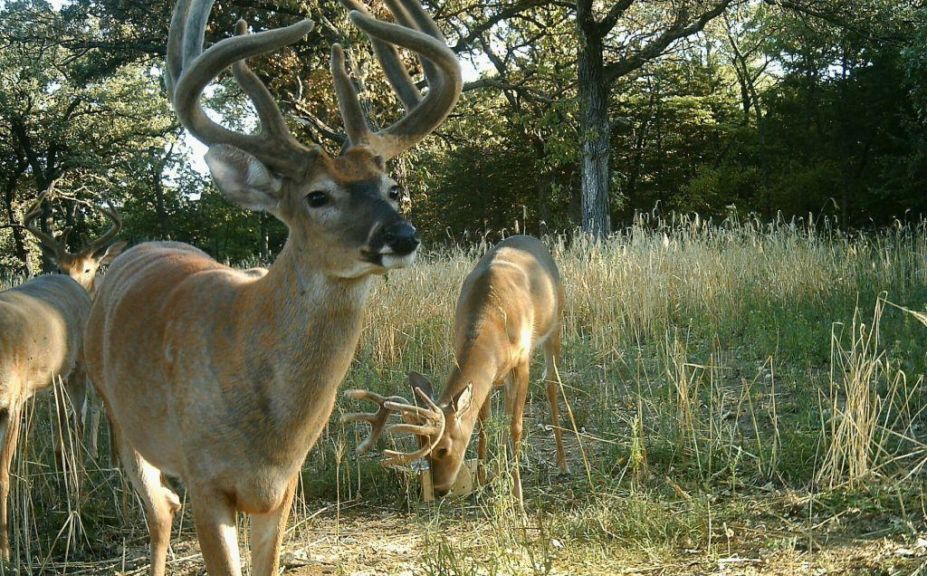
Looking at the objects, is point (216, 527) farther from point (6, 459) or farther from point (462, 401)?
point (6, 459)

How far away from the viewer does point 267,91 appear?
3576 millimetres

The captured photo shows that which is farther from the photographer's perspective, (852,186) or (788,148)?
(788,148)

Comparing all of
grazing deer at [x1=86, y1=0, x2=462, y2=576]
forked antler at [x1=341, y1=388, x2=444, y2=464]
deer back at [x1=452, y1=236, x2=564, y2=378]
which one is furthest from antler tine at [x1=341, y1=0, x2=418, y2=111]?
deer back at [x1=452, y1=236, x2=564, y2=378]

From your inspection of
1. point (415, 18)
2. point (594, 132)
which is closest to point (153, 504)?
point (415, 18)

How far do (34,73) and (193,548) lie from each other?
2601 cm

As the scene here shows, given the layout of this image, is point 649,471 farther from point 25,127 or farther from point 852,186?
point 25,127

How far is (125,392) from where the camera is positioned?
12.6ft

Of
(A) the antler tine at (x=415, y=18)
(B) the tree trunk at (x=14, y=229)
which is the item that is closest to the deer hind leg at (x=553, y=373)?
(A) the antler tine at (x=415, y=18)

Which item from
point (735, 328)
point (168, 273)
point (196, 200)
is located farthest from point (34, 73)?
point (168, 273)

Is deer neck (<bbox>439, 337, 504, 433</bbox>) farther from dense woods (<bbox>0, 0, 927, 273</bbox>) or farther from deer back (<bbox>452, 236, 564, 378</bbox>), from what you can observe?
dense woods (<bbox>0, 0, 927, 273</bbox>)

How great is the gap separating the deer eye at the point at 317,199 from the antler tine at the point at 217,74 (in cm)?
15

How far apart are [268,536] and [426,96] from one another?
6.05 feet

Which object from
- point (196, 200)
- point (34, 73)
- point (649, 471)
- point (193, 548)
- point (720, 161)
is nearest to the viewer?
point (193, 548)

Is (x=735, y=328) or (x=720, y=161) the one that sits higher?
(x=720, y=161)
